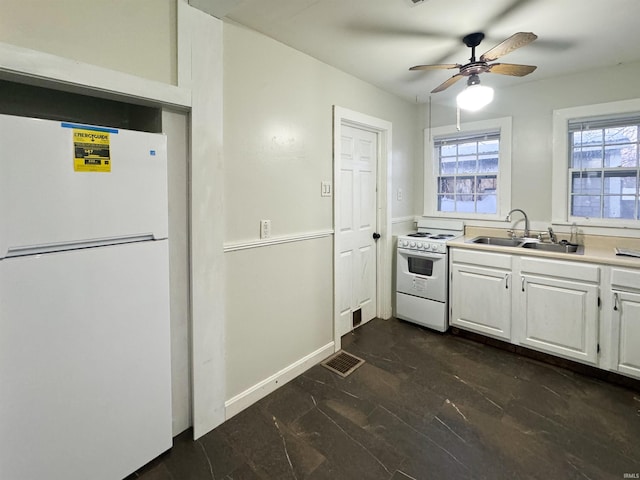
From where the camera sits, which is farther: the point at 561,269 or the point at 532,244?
the point at 532,244

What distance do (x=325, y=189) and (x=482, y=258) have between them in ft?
5.23

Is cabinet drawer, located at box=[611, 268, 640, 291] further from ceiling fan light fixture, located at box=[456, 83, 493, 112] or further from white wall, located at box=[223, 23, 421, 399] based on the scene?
white wall, located at box=[223, 23, 421, 399]

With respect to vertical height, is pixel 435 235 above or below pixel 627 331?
above

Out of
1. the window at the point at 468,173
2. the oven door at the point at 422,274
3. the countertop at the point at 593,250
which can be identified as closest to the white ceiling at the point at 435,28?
the window at the point at 468,173

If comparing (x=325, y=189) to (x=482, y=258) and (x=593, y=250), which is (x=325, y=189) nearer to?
(x=482, y=258)

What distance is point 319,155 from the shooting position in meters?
2.53

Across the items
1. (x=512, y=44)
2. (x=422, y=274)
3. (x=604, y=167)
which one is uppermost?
(x=512, y=44)

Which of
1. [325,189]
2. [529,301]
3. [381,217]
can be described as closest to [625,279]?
[529,301]

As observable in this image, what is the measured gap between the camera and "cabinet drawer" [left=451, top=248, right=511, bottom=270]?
274 centimetres

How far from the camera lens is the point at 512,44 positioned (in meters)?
1.79

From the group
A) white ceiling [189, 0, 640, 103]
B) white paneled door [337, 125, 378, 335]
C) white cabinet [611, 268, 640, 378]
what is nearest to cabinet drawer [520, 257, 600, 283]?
white cabinet [611, 268, 640, 378]

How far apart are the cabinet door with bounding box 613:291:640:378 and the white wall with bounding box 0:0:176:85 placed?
Answer: 10.7ft

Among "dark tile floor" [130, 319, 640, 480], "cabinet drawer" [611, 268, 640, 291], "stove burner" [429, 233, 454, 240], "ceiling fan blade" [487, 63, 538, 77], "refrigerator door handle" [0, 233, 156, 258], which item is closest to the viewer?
"refrigerator door handle" [0, 233, 156, 258]

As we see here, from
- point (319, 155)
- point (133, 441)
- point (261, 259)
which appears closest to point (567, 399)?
point (261, 259)
